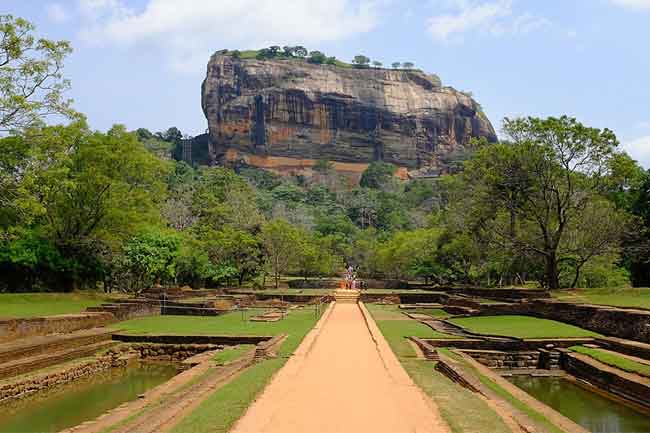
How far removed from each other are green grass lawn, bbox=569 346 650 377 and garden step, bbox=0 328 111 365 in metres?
15.2

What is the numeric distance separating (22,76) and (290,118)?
126 meters

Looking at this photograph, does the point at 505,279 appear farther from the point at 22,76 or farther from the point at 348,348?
the point at 22,76

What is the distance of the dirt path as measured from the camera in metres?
8.34

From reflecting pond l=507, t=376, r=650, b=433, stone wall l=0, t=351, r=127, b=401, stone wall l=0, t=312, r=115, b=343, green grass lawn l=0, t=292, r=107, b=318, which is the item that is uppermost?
green grass lawn l=0, t=292, r=107, b=318

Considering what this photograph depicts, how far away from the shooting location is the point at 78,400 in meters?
14.3

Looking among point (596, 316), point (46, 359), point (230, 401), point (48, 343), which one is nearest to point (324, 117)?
point (596, 316)

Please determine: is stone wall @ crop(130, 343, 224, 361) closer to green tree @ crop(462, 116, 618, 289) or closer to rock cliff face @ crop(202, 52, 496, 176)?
green tree @ crop(462, 116, 618, 289)

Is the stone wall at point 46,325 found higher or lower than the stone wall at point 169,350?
higher

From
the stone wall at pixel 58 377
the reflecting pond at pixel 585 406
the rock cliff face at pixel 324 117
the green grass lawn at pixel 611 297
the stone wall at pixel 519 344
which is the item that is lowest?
the reflecting pond at pixel 585 406

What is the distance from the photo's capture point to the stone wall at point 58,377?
13.8m

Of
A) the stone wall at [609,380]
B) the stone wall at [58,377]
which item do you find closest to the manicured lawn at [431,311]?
the stone wall at [609,380]

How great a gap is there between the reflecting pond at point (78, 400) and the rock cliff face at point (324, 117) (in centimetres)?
13060

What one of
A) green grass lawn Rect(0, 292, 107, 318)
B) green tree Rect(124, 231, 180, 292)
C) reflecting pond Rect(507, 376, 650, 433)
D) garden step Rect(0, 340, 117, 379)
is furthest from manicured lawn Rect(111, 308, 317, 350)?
reflecting pond Rect(507, 376, 650, 433)

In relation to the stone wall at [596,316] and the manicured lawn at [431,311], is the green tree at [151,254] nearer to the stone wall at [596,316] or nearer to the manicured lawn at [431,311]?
the manicured lawn at [431,311]
